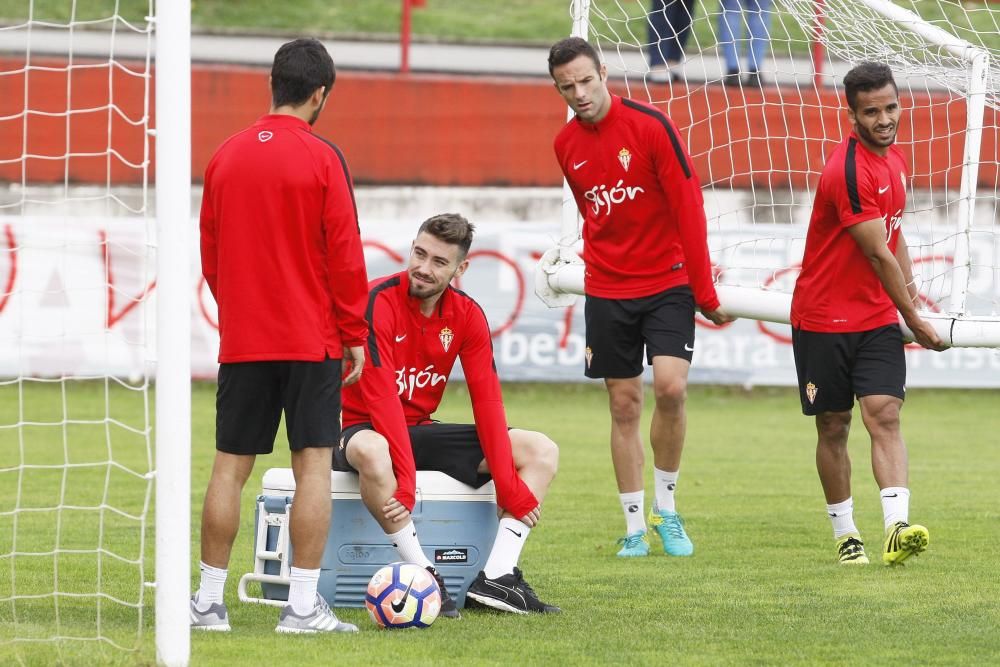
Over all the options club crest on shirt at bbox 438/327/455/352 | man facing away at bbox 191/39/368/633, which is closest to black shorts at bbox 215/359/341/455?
man facing away at bbox 191/39/368/633

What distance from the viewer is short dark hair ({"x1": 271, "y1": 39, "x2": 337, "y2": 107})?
187 inches

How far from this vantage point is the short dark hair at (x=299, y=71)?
15.6ft

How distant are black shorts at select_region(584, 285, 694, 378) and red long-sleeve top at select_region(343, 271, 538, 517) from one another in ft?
4.14

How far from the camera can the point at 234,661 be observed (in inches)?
168

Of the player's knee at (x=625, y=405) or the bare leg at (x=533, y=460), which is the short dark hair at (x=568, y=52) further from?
the bare leg at (x=533, y=460)

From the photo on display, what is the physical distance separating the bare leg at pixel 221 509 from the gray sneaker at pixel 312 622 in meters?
0.27

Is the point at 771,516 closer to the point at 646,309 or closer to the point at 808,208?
the point at 646,309

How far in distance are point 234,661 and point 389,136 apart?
12335mm

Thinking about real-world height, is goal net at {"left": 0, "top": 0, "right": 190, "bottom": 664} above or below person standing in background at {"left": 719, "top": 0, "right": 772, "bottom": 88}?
below

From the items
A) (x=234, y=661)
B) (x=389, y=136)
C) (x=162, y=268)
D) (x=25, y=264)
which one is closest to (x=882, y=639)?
(x=234, y=661)

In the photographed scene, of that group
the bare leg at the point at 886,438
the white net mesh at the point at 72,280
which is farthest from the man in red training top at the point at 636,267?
the white net mesh at the point at 72,280

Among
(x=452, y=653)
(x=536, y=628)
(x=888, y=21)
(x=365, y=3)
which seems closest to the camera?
(x=452, y=653)

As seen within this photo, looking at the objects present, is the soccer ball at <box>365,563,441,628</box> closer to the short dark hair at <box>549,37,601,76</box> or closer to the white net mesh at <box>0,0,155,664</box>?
the short dark hair at <box>549,37,601,76</box>

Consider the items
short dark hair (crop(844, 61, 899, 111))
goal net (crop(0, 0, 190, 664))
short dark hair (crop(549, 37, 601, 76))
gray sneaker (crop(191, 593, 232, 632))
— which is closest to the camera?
gray sneaker (crop(191, 593, 232, 632))
